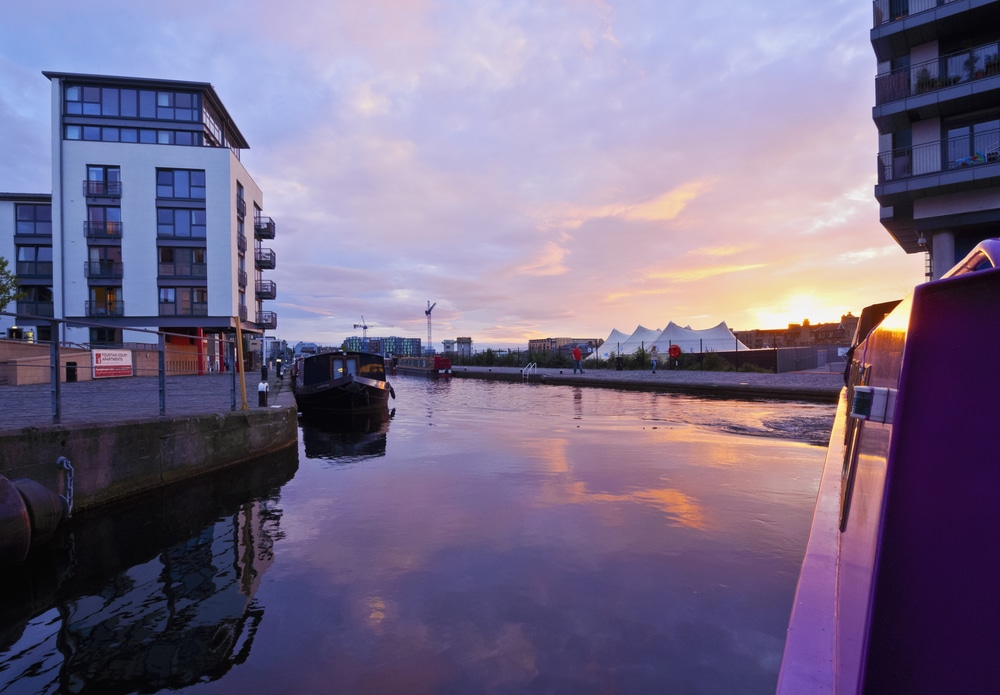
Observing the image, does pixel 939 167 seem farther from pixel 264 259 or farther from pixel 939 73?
pixel 264 259


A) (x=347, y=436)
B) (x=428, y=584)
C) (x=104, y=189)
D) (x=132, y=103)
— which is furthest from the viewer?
(x=132, y=103)

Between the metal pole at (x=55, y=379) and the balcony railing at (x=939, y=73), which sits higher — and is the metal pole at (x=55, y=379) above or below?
below

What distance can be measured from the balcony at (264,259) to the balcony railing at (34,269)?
14102 millimetres

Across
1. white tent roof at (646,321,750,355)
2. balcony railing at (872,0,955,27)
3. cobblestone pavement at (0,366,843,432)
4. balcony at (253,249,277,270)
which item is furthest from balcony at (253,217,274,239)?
balcony railing at (872,0,955,27)

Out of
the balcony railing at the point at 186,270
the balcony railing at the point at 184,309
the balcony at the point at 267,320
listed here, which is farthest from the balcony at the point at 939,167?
the balcony at the point at 267,320

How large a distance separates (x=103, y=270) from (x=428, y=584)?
40.0 m

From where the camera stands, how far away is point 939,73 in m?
18.3

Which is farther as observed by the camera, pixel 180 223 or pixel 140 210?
pixel 180 223

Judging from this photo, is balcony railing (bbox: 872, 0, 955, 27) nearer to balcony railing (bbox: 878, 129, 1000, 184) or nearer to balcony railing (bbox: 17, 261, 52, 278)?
balcony railing (bbox: 878, 129, 1000, 184)

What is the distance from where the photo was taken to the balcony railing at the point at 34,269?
4106 centimetres

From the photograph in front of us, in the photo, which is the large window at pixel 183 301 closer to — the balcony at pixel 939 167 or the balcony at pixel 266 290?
the balcony at pixel 266 290

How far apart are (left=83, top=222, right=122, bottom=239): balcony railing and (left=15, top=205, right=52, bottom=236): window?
9.85m

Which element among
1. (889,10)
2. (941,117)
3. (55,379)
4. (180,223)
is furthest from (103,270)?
(941,117)

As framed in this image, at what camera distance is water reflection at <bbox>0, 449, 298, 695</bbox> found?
3.40 metres
